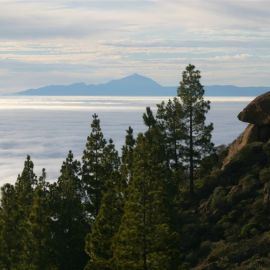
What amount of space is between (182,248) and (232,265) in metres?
7.70

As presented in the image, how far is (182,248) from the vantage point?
Answer: 45438mm

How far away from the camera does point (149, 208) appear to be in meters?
33.8

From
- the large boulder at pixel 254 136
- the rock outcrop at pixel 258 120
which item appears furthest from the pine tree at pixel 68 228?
the rock outcrop at pixel 258 120

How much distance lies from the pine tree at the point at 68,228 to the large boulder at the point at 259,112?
19.8m

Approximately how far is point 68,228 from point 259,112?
22.7m

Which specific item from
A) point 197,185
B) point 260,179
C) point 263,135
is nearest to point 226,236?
point 260,179

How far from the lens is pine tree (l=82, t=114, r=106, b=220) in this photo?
48.7 meters

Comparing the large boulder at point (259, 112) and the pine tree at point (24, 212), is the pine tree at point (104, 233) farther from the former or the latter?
the large boulder at point (259, 112)

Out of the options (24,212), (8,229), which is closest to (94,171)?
(24,212)

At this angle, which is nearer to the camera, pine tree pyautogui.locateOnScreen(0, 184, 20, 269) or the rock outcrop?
pine tree pyautogui.locateOnScreen(0, 184, 20, 269)

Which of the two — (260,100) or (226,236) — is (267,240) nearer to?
(226,236)

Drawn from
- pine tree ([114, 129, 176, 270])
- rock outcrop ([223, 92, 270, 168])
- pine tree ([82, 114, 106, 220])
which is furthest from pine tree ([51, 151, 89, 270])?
rock outcrop ([223, 92, 270, 168])

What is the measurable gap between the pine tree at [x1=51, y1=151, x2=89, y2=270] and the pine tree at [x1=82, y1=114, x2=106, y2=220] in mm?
2164

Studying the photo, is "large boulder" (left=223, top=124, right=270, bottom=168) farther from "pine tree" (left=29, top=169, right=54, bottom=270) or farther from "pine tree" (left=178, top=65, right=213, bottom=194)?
"pine tree" (left=29, top=169, right=54, bottom=270)
